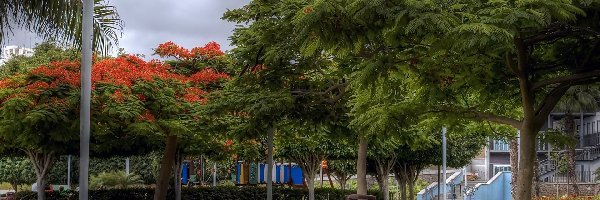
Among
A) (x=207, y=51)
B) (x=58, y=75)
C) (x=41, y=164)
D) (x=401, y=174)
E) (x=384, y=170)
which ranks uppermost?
(x=207, y=51)

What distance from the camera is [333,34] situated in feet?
29.2

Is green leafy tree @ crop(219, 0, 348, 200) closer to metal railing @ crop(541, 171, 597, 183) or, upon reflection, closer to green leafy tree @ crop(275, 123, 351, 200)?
green leafy tree @ crop(275, 123, 351, 200)

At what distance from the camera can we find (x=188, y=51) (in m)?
20.2

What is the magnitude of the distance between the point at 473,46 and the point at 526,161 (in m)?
3.24

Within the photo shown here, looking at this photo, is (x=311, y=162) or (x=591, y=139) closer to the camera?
(x=311, y=162)

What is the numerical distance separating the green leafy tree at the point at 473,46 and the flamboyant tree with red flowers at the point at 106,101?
6604 millimetres

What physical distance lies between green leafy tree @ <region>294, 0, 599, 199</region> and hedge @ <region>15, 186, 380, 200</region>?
15.5m

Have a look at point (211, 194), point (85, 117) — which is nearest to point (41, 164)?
point (211, 194)

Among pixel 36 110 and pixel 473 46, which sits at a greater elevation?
pixel 473 46

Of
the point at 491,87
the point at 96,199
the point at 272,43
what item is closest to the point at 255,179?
the point at 96,199

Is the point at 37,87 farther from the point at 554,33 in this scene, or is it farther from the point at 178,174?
the point at 554,33

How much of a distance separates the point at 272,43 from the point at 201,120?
4085mm

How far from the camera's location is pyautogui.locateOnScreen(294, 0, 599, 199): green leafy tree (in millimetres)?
8156

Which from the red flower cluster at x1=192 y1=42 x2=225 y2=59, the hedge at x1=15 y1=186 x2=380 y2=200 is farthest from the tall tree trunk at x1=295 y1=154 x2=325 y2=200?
the red flower cluster at x1=192 y1=42 x2=225 y2=59
